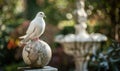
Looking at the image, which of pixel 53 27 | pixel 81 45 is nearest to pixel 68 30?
pixel 53 27

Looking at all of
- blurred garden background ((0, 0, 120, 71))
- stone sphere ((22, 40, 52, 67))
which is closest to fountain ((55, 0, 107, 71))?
blurred garden background ((0, 0, 120, 71))

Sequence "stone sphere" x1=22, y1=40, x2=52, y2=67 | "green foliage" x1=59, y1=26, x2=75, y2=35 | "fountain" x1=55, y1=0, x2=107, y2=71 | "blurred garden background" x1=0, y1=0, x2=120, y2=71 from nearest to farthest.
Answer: "stone sphere" x1=22, y1=40, x2=52, y2=67 < "fountain" x1=55, y1=0, x2=107, y2=71 < "blurred garden background" x1=0, y1=0, x2=120, y2=71 < "green foliage" x1=59, y1=26, x2=75, y2=35

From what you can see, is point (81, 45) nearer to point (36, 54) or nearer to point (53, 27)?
point (36, 54)

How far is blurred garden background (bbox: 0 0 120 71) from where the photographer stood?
451 inches

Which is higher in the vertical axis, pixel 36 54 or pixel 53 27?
pixel 36 54

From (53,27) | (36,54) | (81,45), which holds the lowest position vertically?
(53,27)

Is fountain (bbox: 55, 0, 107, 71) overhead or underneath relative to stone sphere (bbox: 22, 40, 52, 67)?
underneath

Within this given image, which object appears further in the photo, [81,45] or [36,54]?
[81,45]

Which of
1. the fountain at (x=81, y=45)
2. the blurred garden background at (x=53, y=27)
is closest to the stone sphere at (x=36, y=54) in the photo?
the blurred garden background at (x=53, y=27)

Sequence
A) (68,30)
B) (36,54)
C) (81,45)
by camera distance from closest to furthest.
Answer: (36,54) < (81,45) < (68,30)

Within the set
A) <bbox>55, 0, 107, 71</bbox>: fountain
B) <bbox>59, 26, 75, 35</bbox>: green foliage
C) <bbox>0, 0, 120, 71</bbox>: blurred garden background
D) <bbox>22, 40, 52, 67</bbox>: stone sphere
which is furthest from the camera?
<bbox>59, 26, 75, 35</bbox>: green foliage

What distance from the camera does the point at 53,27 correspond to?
57.0 ft

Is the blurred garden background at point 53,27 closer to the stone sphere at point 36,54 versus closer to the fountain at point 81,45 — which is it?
the fountain at point 81,45

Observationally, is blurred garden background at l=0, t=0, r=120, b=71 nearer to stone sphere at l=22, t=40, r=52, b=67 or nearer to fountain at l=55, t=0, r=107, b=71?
fountain at l=55, t=0, r=107, b=71
